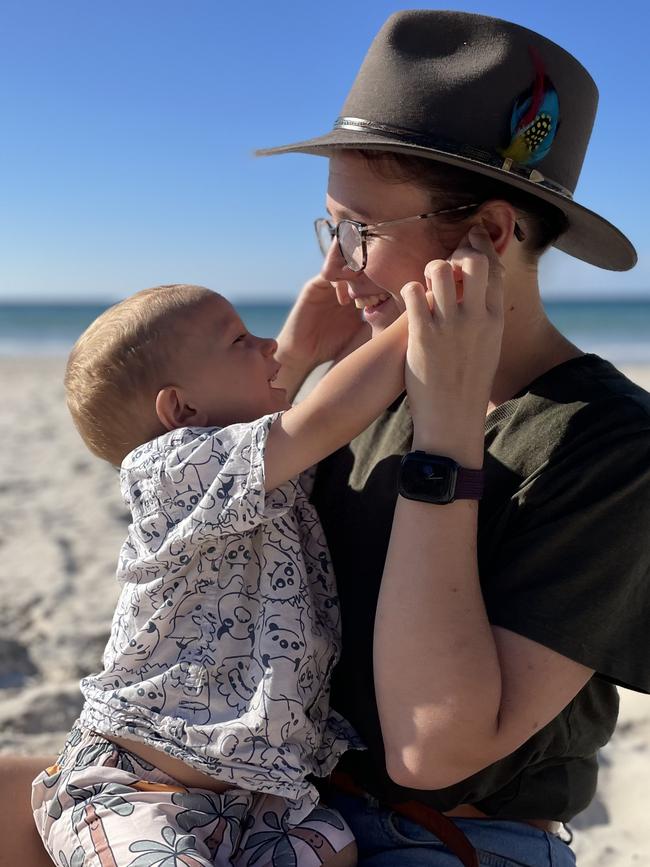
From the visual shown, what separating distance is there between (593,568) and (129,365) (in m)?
1.27

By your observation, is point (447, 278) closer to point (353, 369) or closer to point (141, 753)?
point (353, 369)

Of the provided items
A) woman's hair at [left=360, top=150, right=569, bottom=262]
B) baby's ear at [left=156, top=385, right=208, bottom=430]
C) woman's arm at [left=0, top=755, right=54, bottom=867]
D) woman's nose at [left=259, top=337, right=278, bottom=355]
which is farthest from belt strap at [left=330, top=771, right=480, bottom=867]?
woman's hair at [left=360, top=150, right=569, bottom=262]

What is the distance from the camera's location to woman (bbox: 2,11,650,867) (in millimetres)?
1769

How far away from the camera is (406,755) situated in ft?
5.94

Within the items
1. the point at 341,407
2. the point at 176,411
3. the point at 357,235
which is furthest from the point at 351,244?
the point at 176,411

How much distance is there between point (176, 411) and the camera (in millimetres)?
2352

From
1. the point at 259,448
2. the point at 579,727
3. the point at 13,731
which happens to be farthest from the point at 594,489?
the point at 13,731

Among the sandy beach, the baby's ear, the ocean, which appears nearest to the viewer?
the baby's ear

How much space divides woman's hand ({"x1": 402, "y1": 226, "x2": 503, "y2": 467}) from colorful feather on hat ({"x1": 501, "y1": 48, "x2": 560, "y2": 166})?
312 millimetres

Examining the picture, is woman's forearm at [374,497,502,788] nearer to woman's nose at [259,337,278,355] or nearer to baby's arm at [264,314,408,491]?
baby's arm at [264,314,408,491]

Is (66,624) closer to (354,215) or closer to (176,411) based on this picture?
(176,411)

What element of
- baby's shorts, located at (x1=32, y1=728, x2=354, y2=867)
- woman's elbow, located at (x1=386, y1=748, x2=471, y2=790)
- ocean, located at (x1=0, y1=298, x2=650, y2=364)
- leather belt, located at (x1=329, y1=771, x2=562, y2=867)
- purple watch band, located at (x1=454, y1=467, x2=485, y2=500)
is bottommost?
ocean, located at (x1=0, y1=298, x2=650, y2=364)

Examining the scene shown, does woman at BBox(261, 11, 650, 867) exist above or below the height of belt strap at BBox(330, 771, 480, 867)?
above

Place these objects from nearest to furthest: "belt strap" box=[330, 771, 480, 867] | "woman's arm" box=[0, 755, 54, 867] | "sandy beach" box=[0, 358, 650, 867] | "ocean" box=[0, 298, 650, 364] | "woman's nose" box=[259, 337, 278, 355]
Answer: "belt strap" box=[330, 771, 480, 867], "woman's arm" box=[0, 755, 54, 867], "woman's nose" box=[259, 337, 278, 355], "sandy beach" box=[0, 358, 650, 867], "ocean" box=[0, 298, 650, 364]
